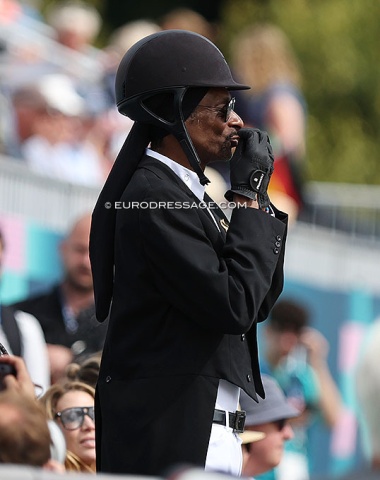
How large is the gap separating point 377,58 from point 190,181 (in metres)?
21.9

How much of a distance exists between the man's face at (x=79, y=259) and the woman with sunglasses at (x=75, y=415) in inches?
85.3

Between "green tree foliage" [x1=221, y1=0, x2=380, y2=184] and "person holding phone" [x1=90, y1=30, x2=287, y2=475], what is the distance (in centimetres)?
2051

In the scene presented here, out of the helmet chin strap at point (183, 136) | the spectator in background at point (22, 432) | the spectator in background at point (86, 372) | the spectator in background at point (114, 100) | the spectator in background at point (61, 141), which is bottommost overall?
the spectator in background at point (22, 432)

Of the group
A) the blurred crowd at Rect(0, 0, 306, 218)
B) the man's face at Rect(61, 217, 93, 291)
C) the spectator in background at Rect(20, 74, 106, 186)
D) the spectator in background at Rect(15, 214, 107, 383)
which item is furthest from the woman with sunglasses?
the spectator in background at Rect(20, 74, 106, 186)

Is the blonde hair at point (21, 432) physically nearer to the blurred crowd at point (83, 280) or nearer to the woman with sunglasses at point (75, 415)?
the blurred crowd at point (83, 280)

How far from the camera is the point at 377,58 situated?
25.6 metres

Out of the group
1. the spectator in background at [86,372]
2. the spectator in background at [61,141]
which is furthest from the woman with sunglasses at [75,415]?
the spectator in background at [61,141]

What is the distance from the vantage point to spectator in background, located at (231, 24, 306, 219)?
11188mm

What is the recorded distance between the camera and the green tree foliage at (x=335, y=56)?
986 inches

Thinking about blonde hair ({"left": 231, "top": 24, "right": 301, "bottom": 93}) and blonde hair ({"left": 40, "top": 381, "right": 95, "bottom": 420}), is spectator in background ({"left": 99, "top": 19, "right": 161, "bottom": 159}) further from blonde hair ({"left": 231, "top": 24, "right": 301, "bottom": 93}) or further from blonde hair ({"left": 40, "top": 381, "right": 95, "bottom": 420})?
blonde hair ({"left": 40, "top": 381, "right": 95, "bottom": 420})

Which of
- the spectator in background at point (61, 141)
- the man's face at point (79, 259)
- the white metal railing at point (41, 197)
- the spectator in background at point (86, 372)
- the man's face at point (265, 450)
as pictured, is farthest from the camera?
the spectator in background at point (61, 141)

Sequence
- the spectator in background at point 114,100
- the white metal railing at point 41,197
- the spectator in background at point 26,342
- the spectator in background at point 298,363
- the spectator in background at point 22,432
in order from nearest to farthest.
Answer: the spectator in background at point 22,432
the spectator in background at point 26,342
the white metal railing at point 41,197
the spectator in background at point 298,363
the spectator in background at point 114,100

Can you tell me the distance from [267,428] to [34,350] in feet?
4.14

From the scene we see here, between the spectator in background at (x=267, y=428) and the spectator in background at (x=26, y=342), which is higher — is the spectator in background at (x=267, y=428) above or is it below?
below
